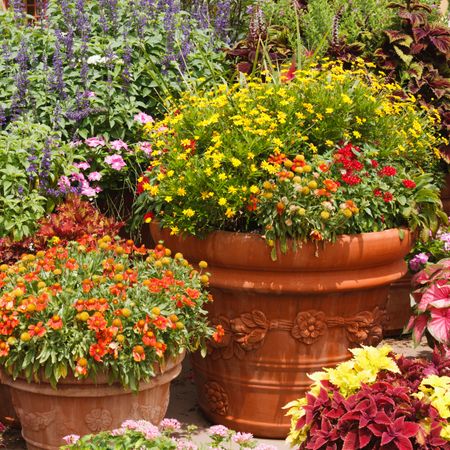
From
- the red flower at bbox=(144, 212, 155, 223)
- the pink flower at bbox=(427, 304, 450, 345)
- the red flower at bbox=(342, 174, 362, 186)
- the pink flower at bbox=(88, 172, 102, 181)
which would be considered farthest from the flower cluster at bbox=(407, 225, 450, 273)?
the pink flower at bbox=(88, 172, 102, 181)

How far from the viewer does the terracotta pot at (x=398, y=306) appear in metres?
5.66

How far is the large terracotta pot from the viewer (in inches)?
165

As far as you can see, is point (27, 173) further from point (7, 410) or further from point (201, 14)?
point (201, 14)

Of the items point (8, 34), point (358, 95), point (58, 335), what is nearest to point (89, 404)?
point (58, 335)

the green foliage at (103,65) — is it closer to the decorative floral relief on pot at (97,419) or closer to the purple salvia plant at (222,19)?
the purple salvia plant at (222,19)

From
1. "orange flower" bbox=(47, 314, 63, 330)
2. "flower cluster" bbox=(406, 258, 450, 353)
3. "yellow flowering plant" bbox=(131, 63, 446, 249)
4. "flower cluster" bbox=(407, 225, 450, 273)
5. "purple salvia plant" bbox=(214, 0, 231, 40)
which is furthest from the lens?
"purple salvia plant" bbox=(214, 0, 231, 40)

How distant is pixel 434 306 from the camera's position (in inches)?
177

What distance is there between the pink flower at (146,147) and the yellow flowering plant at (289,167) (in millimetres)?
347

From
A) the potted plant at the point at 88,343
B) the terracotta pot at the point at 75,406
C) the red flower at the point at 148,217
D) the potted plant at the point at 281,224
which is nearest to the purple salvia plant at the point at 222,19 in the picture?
the potted plant at the point at 281,224

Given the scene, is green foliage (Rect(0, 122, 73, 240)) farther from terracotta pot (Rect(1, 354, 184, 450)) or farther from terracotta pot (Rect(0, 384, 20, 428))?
terracotta pot (Rect(1, 354, 184, 450))

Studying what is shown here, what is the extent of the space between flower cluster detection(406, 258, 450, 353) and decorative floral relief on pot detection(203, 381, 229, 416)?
1.01 meters

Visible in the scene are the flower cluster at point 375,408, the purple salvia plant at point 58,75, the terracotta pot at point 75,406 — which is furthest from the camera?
the purple salvia plant at point 58,75

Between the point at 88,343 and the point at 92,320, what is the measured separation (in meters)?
0.10

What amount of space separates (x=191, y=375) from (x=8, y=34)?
264 centimetres
